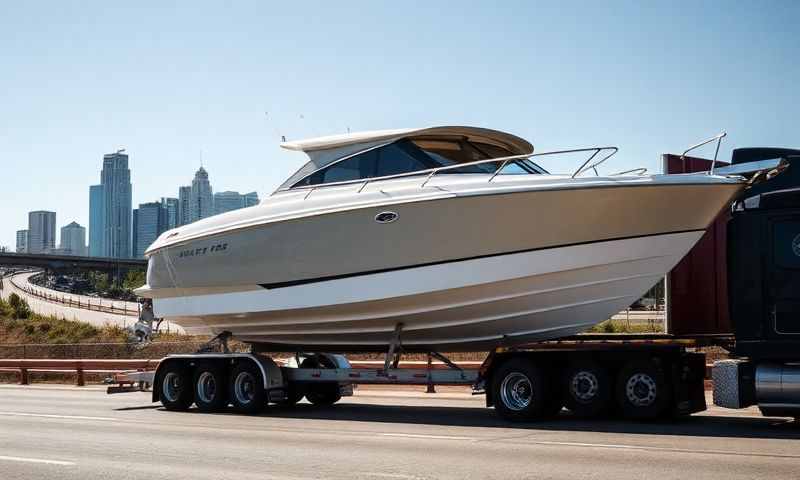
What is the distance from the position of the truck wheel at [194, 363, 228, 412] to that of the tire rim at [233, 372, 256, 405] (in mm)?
304

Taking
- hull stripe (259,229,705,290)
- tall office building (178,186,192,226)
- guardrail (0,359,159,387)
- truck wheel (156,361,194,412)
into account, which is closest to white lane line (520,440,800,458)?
hull stripe (259,229,705,290)

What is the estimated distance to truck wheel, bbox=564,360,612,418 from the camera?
11.8 m

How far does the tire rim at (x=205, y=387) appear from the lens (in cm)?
1569

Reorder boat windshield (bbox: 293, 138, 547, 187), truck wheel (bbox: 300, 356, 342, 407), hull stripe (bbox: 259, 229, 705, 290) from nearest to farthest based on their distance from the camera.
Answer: hull stripe (bbox: 259, 229, 705, 290), boat windshield (bbox: 293, 138, 547, 187), truck wheel (bbox: 300, 356, 342, 407)

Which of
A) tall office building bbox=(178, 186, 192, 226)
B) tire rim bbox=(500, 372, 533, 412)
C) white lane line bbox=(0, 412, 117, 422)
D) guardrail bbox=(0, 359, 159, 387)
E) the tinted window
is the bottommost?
white lane line bbox=(0, 412, 117, 422)

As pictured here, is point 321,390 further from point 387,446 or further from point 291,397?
point 387,446

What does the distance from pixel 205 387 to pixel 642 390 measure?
768 centimetres

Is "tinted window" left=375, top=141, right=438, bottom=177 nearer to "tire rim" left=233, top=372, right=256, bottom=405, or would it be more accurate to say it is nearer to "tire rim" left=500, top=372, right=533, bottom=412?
"tire rim" left=500, top=372, right=533, bottom=412

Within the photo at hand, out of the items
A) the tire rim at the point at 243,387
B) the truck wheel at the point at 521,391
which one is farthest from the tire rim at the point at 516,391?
the tire rim at the point at 243,387

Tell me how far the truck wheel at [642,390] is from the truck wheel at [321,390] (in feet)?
20.4

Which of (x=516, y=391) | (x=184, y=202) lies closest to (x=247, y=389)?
(x=516, y=391)

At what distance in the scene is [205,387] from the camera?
1577 centimetres

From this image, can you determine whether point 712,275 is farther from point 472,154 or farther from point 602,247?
point 472,154

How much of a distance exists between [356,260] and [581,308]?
3.34m
